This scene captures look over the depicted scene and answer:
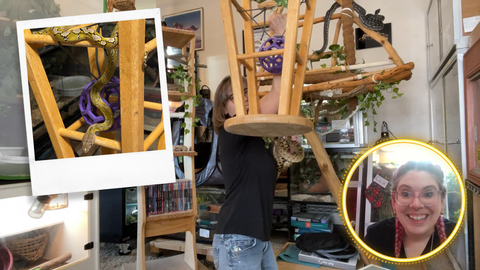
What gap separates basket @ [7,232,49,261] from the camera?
950 mm

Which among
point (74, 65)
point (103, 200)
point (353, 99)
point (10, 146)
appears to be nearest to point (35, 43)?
point (74, 65)

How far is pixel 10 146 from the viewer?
72 centimetres

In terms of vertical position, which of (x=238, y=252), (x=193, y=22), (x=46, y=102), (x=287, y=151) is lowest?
(x=238, y=252)

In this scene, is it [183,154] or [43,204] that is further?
[183,154]

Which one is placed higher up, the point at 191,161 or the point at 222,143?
the point at 222,143

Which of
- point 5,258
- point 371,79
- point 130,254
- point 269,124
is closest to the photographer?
point 269,124

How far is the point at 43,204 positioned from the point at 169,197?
0.95 m

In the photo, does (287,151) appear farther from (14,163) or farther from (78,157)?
(14,163)

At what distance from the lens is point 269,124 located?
0.68m

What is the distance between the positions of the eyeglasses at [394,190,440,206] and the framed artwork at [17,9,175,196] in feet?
2.43

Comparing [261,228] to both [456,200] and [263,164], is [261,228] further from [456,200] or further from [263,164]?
[456,200]

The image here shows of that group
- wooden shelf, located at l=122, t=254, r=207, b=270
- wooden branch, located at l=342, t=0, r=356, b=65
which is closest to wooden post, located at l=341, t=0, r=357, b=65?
wooden branch, located at l=342, t=0, r=356, b=65

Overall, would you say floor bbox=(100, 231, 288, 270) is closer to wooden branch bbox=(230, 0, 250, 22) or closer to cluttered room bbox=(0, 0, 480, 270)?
cluttered room bbox=(0, 0, 480, 270)

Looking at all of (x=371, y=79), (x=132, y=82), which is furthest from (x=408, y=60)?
(x=132, y=82)
